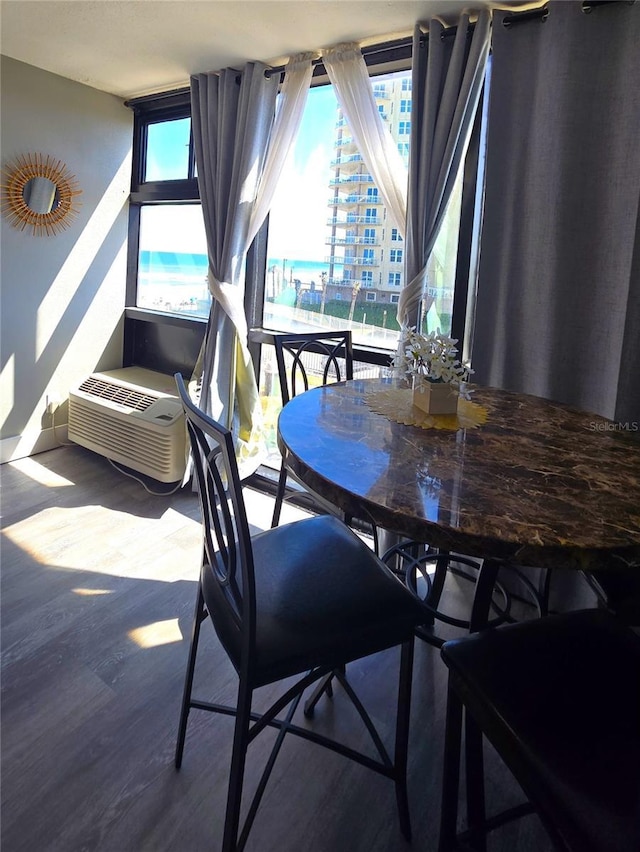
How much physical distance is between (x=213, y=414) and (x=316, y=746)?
1892 mm

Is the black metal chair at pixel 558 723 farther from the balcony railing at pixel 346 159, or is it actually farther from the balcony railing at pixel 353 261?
the balcony railing at pixel 346 159

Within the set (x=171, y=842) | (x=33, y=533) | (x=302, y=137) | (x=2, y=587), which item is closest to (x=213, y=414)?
(x=33, y=533)

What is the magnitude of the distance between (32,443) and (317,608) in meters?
2.82

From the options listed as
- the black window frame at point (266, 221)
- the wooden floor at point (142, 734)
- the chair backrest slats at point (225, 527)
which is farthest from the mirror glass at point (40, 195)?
the chair backrest slats at point (225, 527)

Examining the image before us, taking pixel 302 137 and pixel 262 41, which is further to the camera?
pixel 302 137

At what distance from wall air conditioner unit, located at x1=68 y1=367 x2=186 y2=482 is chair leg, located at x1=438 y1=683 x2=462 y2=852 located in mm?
2163

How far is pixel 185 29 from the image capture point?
228 cm

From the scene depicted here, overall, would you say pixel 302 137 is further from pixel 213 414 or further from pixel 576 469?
pixel 576 469

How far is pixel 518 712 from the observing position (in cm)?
81

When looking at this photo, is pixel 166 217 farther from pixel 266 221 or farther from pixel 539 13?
pixel 539 13

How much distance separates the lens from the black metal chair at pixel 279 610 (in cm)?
96

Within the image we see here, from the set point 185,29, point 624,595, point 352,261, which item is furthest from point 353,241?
point 624,595

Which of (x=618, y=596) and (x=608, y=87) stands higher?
(x=608, y=87)

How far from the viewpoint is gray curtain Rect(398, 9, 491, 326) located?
1.96 meters
